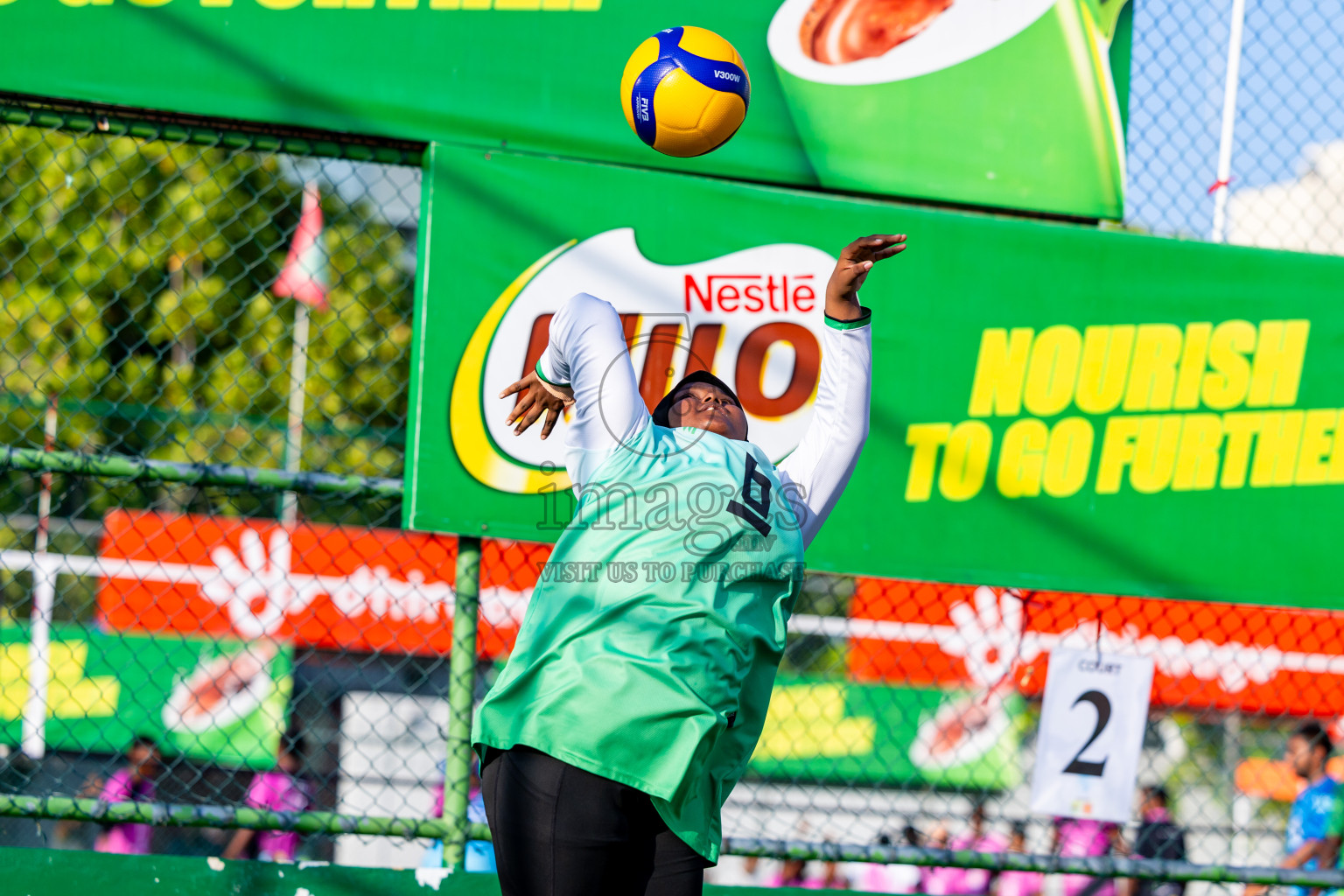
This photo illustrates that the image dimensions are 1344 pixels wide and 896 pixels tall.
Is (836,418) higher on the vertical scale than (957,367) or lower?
lower

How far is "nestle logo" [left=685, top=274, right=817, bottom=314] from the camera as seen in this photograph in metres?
3.78

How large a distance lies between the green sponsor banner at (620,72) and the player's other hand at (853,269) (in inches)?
57.3

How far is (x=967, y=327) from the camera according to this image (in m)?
3.87

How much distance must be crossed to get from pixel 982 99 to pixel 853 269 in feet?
6.12

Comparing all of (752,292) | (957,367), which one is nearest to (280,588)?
(752,292)

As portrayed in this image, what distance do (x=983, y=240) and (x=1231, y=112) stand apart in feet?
3.60

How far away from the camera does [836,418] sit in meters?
2.61

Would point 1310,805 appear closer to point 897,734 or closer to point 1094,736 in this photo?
point 897,734

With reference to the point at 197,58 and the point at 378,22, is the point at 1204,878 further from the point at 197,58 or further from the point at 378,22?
the point at 197,58

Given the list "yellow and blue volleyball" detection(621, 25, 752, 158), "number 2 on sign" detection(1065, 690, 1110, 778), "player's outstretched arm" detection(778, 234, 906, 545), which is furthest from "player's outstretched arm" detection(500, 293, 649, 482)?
"number 2 on sign" detection(1065, 690, 1110, 778)

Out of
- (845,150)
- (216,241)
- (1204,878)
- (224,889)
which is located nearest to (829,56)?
(845,150)

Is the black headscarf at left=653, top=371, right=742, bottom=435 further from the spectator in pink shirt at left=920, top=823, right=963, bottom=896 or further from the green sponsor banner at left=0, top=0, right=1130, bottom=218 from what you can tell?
the spectator in pink shirt at left=920, top=823, right=963, bottom=896

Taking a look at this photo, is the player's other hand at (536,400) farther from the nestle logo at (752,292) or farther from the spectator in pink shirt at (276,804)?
the spectator in pink shirt at (276,804)

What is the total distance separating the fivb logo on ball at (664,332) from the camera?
365 centimetres
